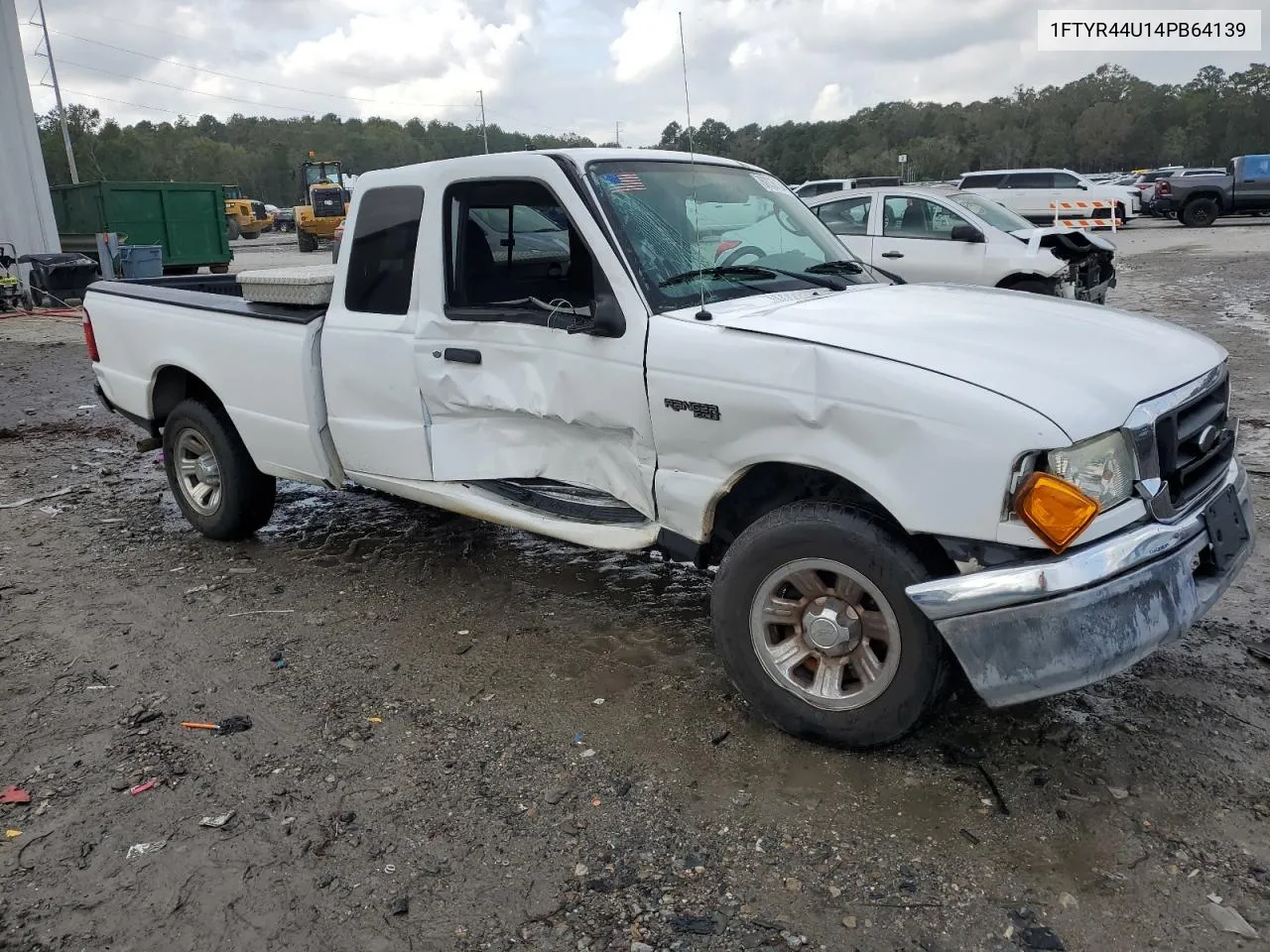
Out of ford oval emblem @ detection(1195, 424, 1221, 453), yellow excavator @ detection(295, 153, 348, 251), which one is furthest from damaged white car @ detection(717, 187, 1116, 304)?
A: yellow excavator @ detection(295, 153, 348, 251)

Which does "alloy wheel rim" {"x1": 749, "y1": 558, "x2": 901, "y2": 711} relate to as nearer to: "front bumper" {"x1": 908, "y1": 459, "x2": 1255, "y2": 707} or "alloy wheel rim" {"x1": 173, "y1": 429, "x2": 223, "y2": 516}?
"front bumper" {"x1": 908, "y1": 459, "x2": 1255, "y2": 707}

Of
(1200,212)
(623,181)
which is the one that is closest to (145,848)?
(623,181)

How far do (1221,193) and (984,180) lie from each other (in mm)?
7461

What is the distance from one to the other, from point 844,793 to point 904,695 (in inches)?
13.9

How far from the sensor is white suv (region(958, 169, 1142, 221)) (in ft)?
82.0

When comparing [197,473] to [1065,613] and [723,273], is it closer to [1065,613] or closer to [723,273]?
[723,273]

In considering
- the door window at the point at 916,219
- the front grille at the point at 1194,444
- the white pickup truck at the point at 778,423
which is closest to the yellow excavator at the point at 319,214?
the door window at the point at 916,219

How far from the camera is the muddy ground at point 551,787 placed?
252cm

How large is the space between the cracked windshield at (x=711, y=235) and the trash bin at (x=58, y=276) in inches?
658

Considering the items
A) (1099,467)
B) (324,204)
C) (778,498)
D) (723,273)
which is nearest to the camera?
(1099,467)

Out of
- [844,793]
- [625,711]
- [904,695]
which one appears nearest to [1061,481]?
[904,695]

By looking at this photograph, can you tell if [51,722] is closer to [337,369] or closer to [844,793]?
[337,369]

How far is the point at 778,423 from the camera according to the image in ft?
10.1

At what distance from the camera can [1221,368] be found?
340 cm
